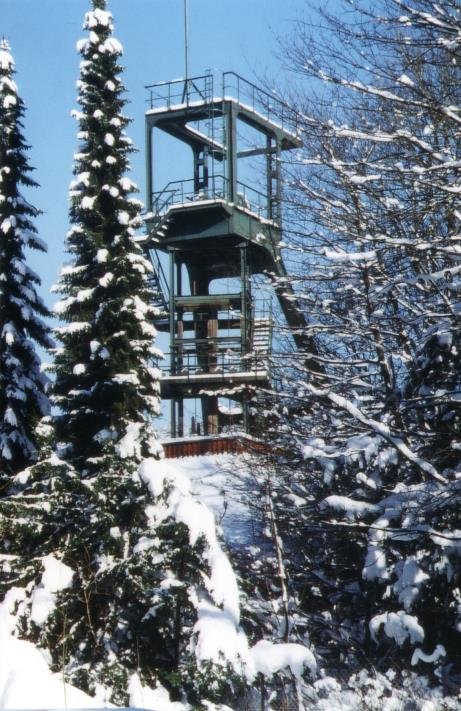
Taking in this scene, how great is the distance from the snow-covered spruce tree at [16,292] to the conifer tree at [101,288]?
4.64 metres

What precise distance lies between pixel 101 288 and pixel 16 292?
6.53 m

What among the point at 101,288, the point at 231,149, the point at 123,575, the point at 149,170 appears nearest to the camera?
the point at 123,575

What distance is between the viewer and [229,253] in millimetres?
31188

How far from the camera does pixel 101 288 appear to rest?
1587 cm

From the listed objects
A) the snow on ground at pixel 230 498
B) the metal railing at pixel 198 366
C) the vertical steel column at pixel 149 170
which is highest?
the vertical steel column at pixel 149 170

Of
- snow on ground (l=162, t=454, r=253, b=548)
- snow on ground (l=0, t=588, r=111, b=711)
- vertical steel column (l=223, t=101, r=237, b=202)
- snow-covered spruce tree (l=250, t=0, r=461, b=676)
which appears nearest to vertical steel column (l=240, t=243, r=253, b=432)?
vertical steel column (l=223, t=101, r=237, b=202)

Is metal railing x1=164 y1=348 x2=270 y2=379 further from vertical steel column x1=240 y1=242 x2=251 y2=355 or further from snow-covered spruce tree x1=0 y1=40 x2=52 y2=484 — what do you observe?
snow-covered spruce tree x1=0 y1=40 x2=52 y2=484

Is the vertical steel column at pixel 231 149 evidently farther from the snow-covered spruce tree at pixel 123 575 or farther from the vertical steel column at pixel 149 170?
the snow-covered spruce tree at pixel 123 575

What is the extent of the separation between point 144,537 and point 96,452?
13.0 ft

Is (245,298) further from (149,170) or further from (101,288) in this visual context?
(101,288)

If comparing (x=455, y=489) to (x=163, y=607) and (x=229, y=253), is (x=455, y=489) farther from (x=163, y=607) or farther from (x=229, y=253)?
(x=229, y=253)

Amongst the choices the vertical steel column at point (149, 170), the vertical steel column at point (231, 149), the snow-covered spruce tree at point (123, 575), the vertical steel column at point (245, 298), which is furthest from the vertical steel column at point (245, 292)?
the snow-covered spruce tree at point (123, 575)

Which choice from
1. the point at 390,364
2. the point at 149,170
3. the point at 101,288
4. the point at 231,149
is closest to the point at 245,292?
the point at 231,149

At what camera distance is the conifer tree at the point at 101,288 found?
15.0 metres
